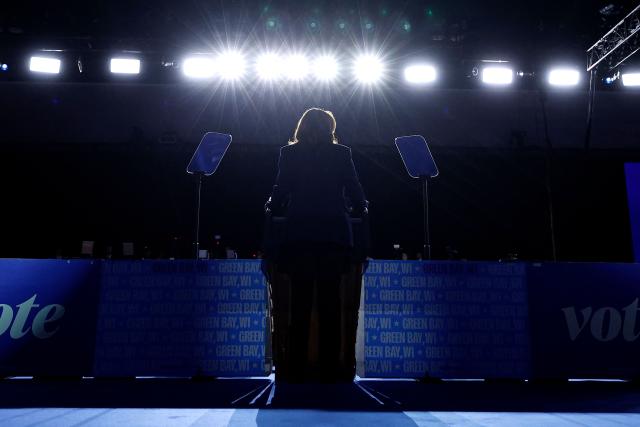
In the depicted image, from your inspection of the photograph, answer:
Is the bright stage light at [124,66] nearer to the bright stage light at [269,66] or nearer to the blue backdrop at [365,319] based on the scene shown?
the bright stage light at [269,66]

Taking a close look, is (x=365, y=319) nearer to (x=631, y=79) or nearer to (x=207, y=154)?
(x=207, y=154)

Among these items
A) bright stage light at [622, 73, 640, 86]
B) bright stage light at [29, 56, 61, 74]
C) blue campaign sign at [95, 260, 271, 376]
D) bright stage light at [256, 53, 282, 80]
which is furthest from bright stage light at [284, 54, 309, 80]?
bright stage light at [622, 73, 640, 86]

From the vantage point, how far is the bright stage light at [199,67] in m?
8.25

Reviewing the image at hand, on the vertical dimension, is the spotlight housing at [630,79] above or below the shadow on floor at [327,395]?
above

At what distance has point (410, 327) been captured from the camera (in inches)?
120

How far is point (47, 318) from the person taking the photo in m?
3.04

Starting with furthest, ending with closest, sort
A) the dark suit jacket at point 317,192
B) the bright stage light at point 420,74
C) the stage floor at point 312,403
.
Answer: the bright stage light at point 420,74 < the dark suit jacket at point 317,192 < the stage floor at point 312,403

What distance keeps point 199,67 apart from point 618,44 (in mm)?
6728

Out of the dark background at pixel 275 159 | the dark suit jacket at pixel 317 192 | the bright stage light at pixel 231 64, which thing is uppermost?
the bright stage light at pixel 231 64

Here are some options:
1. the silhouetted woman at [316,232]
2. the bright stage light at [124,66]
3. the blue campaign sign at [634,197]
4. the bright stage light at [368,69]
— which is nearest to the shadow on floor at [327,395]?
the silhouetted woman at [316,232]

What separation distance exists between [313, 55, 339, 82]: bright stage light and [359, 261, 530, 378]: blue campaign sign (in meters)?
5.72

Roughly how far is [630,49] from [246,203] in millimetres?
6853

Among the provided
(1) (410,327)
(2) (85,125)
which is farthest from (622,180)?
(2) (85,125)

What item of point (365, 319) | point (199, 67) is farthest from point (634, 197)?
point (199, 67)
